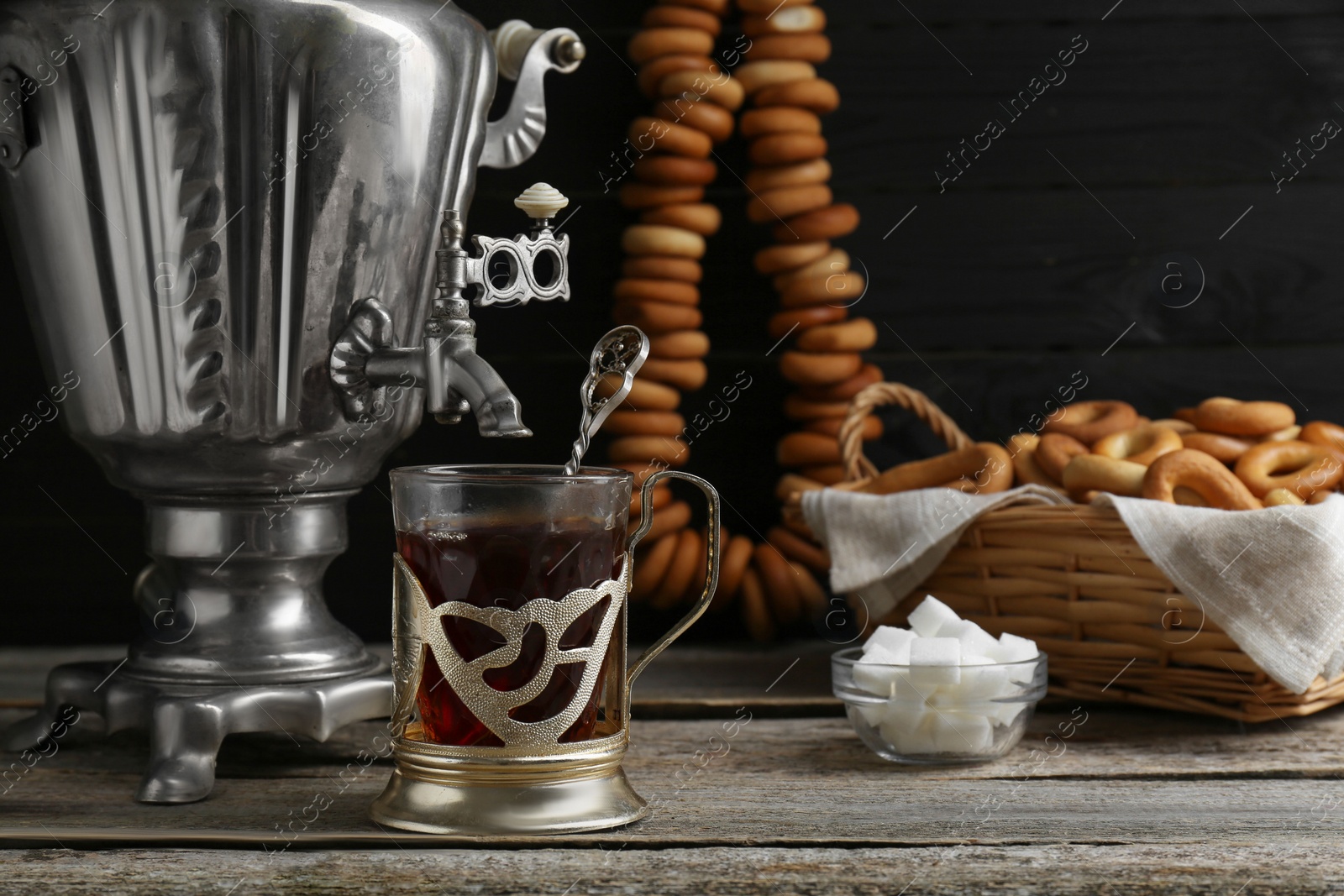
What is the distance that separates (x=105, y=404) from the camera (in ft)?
2.75

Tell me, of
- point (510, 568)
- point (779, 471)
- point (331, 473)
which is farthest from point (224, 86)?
point (779, 471)

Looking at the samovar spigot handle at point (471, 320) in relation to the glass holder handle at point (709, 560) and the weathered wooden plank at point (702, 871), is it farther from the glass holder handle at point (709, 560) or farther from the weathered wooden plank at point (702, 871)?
the weathered wooden plank at point (702, 871)

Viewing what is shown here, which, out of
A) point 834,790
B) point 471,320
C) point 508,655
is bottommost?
point 834,790

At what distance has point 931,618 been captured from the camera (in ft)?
3.00

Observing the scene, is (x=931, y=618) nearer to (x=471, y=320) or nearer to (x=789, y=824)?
(x=789, y=824)

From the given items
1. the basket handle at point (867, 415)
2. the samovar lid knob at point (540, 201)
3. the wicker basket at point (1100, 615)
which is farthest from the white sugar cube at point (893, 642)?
the samovar lid knob at point (540, 201)

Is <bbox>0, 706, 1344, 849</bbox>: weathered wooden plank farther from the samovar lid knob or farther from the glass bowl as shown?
the samovar lid knob

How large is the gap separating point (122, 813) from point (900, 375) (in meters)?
0.89

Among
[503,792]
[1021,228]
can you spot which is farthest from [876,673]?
[1021,228]

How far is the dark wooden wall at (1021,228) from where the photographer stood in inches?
52.1

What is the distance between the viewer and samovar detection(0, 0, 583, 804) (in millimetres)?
783

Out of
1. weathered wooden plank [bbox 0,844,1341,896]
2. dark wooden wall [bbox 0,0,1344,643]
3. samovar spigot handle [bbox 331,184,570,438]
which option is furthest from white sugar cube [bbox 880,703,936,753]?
dark wooden wall [bbox 0,0,1344,643]

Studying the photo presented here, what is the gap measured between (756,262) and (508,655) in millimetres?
666

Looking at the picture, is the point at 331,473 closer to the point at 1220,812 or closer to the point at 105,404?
the point at 105,404
